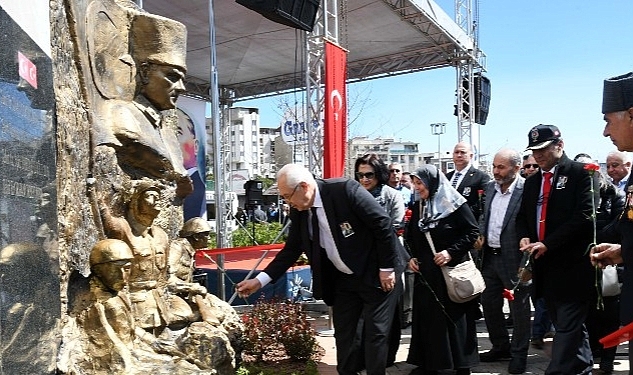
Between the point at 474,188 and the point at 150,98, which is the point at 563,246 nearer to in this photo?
the point at 474,188

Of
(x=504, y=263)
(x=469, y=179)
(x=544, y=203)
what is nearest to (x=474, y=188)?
(x=469, y=179)

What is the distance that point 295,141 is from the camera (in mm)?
15461

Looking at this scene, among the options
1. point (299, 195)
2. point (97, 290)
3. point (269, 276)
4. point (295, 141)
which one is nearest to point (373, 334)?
point (269, 276)

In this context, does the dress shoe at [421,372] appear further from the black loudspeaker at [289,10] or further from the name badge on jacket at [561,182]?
the black loudspeaker at [289,10]

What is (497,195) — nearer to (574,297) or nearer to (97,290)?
(574,297)

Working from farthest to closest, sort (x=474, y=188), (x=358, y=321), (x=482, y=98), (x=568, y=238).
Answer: (x=482, y=98) → (x=474, y=188) → (x=568, y=238) → (x=358, y=321)

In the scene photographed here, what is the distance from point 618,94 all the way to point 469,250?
2081mm

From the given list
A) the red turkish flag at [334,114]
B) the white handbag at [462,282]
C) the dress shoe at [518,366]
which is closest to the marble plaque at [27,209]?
the white handbag at [462,282]

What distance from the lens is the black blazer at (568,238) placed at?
13.9ft

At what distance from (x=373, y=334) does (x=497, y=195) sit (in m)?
2.25

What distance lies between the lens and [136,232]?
3.90 metres

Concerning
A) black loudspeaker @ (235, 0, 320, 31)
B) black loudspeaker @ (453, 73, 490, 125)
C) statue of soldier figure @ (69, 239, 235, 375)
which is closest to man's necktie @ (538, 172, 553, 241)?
statue of soldier figure @ (69, 239, 235, 375)

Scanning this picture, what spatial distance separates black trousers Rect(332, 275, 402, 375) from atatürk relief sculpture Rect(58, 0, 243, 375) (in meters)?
0.78

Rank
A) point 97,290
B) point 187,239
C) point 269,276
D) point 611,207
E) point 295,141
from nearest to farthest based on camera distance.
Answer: point 97,290 < point 269,276 < point 611,207 < point 187,239 < point 295,141
